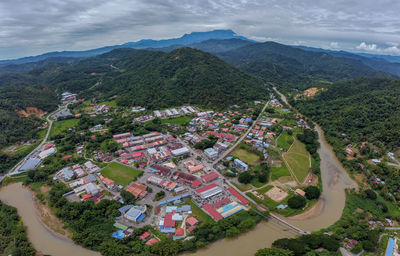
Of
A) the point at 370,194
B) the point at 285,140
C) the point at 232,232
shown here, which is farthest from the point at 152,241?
the point at 285,140

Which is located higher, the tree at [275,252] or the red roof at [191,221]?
the tree at [275,252]

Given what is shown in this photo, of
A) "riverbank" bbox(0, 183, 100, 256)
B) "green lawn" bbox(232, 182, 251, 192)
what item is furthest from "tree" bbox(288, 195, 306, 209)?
"riverbank" bbox(0, 183, 100, 256)

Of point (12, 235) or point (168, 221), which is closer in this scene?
point (12, 235)

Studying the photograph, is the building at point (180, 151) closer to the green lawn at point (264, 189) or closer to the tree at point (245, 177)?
the tree at point (245, 177)

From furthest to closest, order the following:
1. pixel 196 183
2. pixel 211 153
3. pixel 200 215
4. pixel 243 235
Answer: pixel 211 153, pixel 196 183, pixel 200 215, pixel 243 235

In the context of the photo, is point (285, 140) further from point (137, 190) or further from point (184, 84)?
point (184, 84)

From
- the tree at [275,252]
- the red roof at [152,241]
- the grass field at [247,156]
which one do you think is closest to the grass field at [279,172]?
the grass field at [247,156]

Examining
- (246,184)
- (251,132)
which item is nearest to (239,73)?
(251,132)
